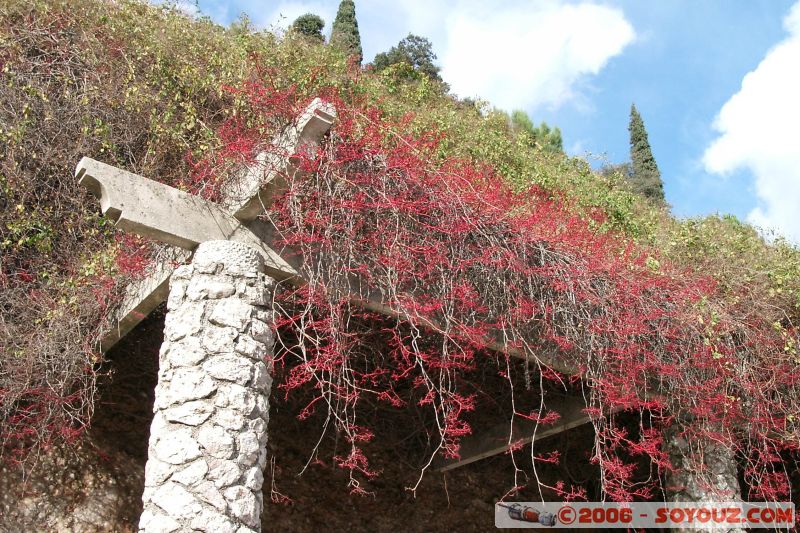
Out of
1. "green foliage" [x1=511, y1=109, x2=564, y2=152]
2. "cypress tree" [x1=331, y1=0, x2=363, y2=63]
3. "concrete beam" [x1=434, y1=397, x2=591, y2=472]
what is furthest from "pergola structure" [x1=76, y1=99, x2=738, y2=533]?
"green foliage" [x1=511, y1=109, x2=564, y2=152]

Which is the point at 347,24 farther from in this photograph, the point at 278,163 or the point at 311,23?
the point at 278,163

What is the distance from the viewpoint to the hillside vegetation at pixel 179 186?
12.5ft

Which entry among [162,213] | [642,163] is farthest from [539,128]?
[162,213]

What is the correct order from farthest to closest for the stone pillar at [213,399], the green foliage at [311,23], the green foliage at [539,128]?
the green foliage at [539,128] → the green foliage at [311,23] → the stone pillar at [213,399]

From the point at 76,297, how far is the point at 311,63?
15.9ft

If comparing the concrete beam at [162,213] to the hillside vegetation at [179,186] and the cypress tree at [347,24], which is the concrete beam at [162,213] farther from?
the cypress tree at [347,24]

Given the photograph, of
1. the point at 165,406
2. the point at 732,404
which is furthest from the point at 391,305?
the point at 732,404

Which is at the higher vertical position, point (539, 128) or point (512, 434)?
point (539, 128)

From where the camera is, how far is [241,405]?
2.87 m

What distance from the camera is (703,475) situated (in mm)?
4742

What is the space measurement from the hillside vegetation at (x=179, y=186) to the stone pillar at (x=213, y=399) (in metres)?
0.38

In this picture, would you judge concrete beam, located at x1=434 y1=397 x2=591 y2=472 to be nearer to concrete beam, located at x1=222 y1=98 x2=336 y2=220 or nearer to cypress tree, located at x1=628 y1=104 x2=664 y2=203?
concrete beam, located at x1=222 y1=98 x2=336 y2=220

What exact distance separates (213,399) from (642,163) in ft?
Answer: 58.2

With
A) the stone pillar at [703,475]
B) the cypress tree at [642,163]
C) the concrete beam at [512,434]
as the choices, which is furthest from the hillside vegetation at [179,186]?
the cypress tree at [642,163]
